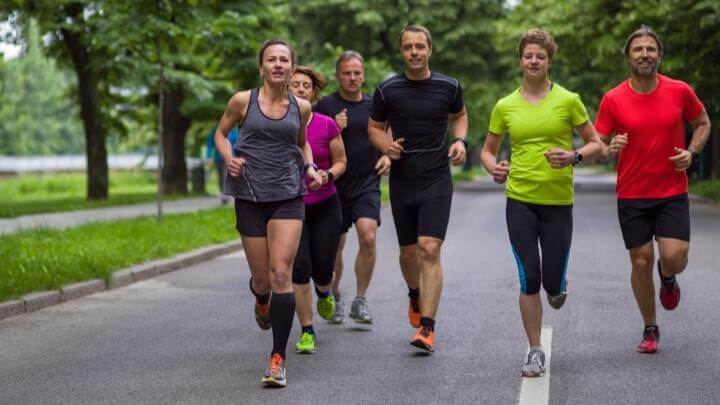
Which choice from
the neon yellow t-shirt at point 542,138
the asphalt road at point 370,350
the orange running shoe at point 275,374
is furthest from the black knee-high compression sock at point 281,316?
the neon yellow t-shirt at point 542,138

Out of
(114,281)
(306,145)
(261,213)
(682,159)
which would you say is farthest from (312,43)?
(261,213)

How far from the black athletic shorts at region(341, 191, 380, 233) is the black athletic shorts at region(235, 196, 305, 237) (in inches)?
74.7

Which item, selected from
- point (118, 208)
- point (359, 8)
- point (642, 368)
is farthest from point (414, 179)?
point (359, 8)

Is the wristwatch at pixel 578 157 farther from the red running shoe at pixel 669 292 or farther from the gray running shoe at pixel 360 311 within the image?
the gray running shoe at pixel 360 311

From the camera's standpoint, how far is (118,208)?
2402cm

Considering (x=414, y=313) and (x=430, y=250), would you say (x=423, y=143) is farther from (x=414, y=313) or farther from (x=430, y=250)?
(x=414, y=313)

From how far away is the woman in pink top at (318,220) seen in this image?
289 inches

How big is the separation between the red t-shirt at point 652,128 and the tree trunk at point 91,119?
70.5 feet

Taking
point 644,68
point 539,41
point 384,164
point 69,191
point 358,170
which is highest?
point 539,41

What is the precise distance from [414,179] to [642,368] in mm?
1773

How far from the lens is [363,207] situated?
826cm

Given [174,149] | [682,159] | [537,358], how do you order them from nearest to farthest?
[537,358], [682,159], [174,149]

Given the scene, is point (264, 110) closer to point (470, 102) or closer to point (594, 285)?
point (594, 285)

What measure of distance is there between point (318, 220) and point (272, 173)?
1.21 m
